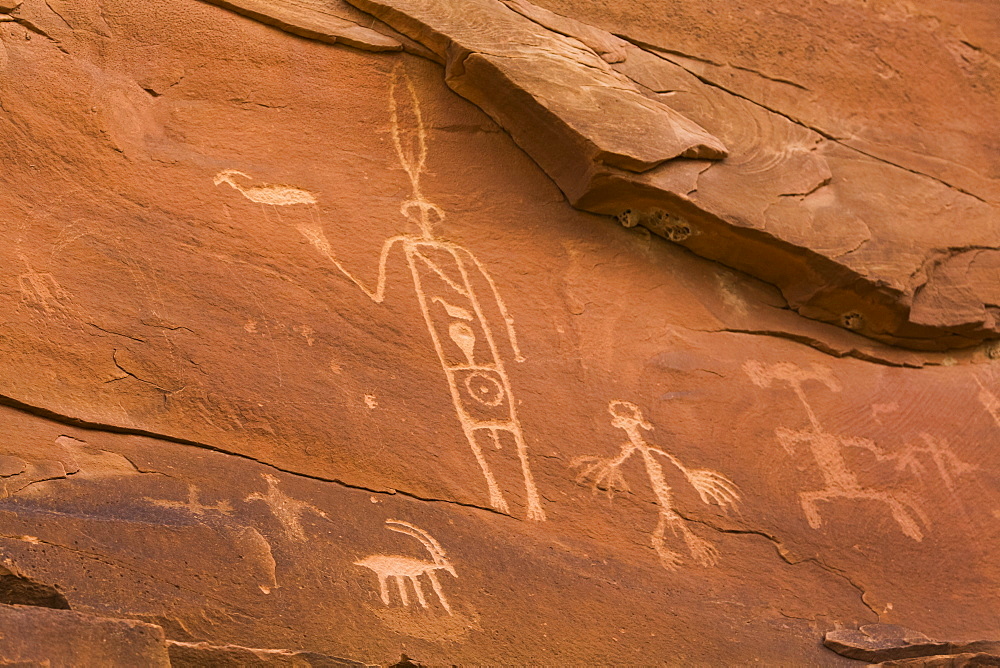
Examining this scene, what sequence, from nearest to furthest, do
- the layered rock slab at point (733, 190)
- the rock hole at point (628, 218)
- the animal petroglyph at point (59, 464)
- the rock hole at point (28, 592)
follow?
the rock hole at point (28, 592) → the animal petroglyph at point (59, 464) → the layered rock slab at point (733, 190) → the rock hole at point (628, 218)

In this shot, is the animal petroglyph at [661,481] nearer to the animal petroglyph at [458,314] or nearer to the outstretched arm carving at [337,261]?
the animal petroglyph at [458,314]

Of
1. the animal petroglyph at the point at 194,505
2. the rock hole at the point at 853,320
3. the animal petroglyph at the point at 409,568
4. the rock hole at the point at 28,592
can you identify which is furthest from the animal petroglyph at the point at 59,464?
the rock hole at the point at 853,320

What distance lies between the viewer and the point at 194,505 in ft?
9.49

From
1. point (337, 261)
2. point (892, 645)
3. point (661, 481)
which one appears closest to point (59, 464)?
point (337, 261)

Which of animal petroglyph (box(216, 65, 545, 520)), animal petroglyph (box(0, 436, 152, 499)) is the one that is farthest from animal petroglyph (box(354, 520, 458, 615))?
animal petroglyph (box(0, 436, 152, 499))

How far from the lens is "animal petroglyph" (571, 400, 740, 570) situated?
338cm

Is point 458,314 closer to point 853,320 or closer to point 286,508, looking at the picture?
point 286,508

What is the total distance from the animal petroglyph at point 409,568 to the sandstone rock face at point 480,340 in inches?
0.5

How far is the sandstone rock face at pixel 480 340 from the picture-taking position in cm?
292

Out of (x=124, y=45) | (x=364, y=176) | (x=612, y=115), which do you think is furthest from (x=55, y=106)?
(x=612, y=115)

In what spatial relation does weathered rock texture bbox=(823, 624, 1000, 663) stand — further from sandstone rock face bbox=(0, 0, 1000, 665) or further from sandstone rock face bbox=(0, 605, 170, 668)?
sandstone rock face bbox=(0, 605, 170, 668)

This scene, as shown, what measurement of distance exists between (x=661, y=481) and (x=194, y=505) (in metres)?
1.57

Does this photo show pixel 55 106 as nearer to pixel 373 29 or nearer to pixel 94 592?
pixel 373 29

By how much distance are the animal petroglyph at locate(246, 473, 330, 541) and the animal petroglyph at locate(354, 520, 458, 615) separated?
20cm
